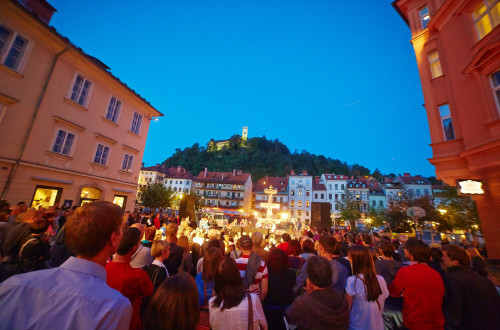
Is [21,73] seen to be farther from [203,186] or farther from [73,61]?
[203,186]

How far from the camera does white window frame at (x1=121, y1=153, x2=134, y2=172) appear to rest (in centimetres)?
1674

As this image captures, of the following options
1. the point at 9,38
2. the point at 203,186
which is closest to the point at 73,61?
the point at 9,38

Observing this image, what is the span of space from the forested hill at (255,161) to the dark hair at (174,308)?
77.4 metres

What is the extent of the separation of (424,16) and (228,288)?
59.7 ft

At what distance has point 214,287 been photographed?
103 inches

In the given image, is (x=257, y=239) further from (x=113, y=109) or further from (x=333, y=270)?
(x=113, y=109)

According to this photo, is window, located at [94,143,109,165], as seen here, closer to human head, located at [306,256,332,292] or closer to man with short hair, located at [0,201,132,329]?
man with short hair, located at [0,201,132,329]

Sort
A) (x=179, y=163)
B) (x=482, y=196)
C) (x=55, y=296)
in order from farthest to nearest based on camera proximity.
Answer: (x=179, y=163), (x=482, y=196), (x=55, y=296)

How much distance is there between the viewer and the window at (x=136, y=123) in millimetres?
17614

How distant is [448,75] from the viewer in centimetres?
1045

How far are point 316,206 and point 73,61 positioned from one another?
2126 cm

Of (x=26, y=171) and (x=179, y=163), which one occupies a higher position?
(x=179, y=163)

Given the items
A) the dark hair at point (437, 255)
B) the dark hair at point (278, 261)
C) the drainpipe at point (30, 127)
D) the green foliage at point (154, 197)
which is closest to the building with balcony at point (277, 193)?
the green foliage at point (154, 197)

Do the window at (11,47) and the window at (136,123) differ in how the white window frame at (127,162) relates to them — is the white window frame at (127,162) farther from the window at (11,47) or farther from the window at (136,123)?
the window at (11,47)
